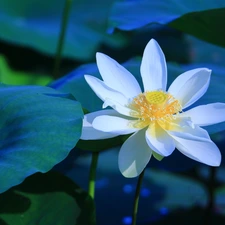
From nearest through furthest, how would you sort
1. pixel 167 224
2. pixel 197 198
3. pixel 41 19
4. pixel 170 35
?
pixel 167 224 → pixel 197 198 → pixel 170 35 → pixel 41 19

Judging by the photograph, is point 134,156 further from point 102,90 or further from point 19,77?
point 19,77

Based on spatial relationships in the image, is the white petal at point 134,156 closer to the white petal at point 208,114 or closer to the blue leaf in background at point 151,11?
the white petal at point 208,114

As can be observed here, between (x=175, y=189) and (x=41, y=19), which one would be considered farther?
(x=41, y=19)

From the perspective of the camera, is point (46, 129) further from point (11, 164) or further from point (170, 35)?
point (170, 35)

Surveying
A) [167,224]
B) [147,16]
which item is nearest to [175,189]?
[167,224]

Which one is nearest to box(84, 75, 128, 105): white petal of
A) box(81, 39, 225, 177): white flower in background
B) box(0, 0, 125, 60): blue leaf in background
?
box(81, 39, 225, 177): white flower in background

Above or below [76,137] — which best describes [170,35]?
below
